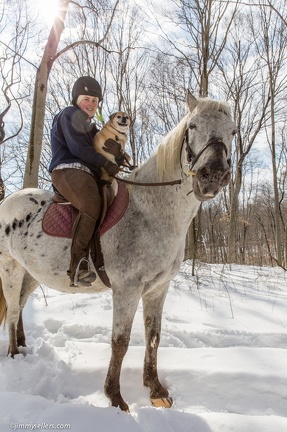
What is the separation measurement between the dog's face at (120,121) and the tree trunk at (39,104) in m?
4.20

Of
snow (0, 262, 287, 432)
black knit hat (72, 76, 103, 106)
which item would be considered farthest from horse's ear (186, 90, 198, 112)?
snow (0, 262, 287, 432)

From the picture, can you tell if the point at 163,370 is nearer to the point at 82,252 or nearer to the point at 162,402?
the point at 162,402

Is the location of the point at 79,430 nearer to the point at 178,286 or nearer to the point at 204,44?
the point at 178,286

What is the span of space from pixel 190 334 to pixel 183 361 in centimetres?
101

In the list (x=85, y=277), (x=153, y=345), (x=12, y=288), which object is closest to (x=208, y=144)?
(x=85, y=277)

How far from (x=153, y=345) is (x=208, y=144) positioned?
188 centimetres

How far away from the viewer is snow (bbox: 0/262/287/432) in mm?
1917

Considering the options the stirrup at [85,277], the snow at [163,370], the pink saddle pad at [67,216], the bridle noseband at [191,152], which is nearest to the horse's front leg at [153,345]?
the snow at [163,370]

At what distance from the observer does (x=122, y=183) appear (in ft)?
9.50

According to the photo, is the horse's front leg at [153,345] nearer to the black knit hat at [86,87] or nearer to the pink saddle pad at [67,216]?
the pink saddle pad at [67,216]

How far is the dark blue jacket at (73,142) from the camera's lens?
2.57 meters

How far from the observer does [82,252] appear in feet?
8.24

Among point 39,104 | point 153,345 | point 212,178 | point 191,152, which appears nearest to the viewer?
point 212,178

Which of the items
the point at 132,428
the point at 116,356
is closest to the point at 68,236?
the point at 116,356
